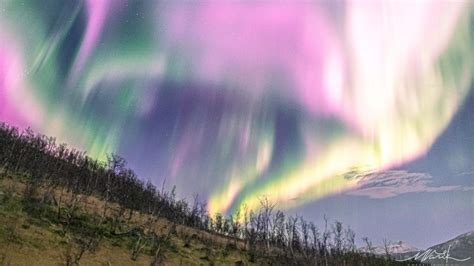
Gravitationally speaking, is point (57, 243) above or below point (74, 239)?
below

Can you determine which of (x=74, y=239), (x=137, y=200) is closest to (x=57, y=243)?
(x=74, y=239)

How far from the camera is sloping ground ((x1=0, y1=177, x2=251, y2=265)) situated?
1640 inches

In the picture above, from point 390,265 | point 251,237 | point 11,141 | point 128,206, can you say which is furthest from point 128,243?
point 390,265

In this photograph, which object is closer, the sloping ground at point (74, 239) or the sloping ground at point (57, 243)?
the sloping ground at point (57, 243)

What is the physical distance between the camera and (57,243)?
4869 centimetres

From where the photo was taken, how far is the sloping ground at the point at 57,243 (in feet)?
137

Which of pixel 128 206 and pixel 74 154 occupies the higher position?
pixel 74 154

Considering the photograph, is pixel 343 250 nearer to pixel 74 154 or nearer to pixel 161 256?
pixel 161 256

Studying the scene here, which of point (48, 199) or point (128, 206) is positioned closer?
point (48, 199)

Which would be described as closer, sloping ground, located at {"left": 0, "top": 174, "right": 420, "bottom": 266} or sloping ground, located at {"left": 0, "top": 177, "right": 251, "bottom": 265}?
sloping ground, located at {"left": 0, "top": 177, "right": 251, "bottom": 265}

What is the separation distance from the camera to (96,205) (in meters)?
89.1

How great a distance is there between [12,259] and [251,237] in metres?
89.0

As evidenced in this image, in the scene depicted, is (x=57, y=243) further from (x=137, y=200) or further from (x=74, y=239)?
(x=137, y=200)

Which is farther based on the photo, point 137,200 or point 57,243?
point 137,200
